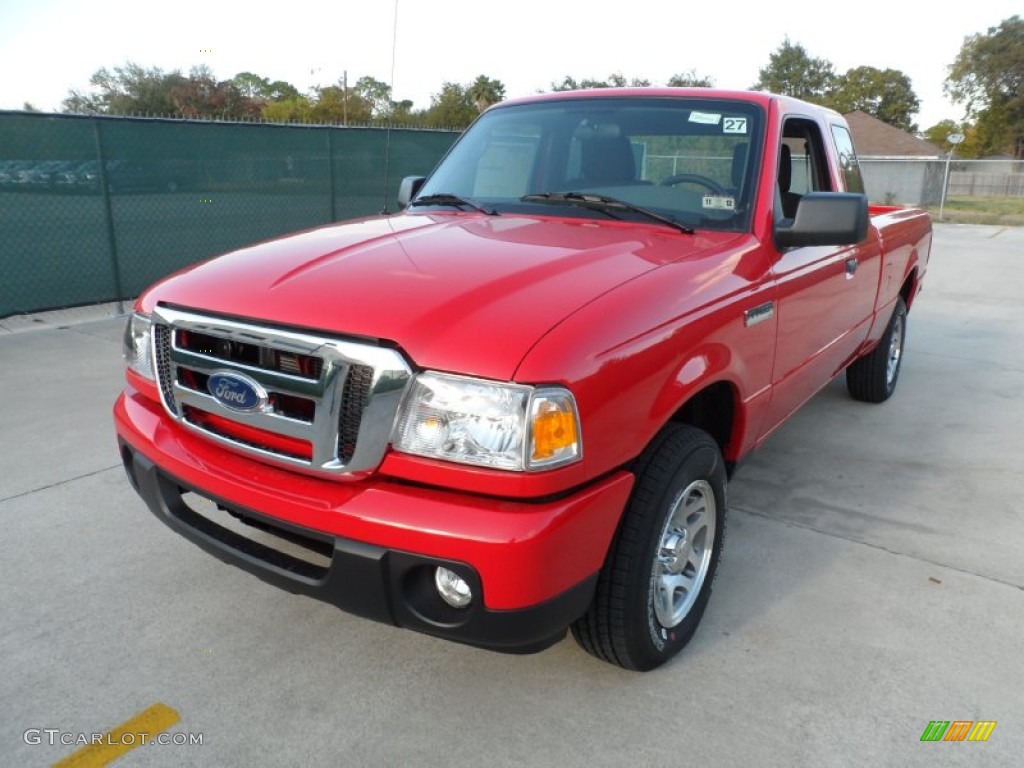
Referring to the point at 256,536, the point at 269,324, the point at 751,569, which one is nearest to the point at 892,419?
the point at 751,569

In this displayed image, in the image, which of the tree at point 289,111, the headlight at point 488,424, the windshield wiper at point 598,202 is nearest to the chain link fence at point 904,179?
the windshield wiper at point 598,202

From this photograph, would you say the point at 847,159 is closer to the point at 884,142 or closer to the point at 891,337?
the point at 891,337

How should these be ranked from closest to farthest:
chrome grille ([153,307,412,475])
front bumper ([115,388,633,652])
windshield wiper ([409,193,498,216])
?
front bumper ([115,388,633,652]), chrome grille ([153,307,412,475]), windshield wiper ([409,193,498,216])

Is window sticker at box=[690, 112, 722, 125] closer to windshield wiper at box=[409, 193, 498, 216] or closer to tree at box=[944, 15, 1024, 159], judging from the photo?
windshield wiper at box=[409, 193, 498, 216]

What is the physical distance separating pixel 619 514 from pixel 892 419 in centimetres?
377

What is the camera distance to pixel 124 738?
92.0 inches

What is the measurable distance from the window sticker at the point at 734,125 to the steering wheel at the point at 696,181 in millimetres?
216

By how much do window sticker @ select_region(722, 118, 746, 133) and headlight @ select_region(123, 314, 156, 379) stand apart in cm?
227

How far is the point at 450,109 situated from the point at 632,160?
4498 cm

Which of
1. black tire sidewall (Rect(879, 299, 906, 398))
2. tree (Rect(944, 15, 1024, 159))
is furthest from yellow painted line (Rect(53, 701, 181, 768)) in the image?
tree (Rect(944, 15, 1024, 159))

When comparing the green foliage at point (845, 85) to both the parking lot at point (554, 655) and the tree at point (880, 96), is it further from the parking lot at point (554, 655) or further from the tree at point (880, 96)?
the parking lot at point (554, 655)

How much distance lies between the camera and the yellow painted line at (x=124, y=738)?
7.37 ft

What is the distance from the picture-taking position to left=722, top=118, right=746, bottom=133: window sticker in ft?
10.9

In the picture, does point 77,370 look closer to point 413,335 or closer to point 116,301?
point 116,301
